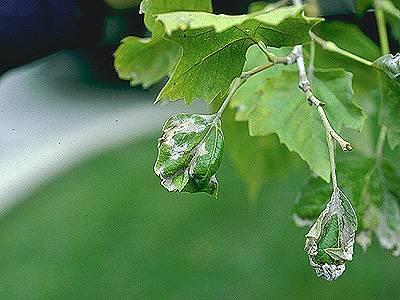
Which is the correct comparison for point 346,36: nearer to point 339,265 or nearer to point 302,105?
point 302,105

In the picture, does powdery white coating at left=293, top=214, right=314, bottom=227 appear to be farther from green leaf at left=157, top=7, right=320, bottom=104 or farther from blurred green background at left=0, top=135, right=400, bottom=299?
blurred green background at left=0, top=135, right=400, bottom=299

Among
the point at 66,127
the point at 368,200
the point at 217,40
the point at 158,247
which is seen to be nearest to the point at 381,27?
the point at 368,200

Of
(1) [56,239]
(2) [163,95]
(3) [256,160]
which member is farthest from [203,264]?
(2) [163,95]

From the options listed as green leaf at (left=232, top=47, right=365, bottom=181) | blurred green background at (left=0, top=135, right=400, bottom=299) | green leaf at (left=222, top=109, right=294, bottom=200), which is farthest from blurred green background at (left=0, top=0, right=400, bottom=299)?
green leaf at (left=232, top=47, right=365, bottom=181)

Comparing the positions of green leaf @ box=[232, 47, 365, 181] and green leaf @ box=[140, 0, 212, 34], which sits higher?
green leaf @ box=[140, 0, 212, 34]

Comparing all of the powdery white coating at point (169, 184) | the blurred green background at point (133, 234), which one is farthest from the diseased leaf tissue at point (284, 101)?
the blurred green background at point (133, 234)
